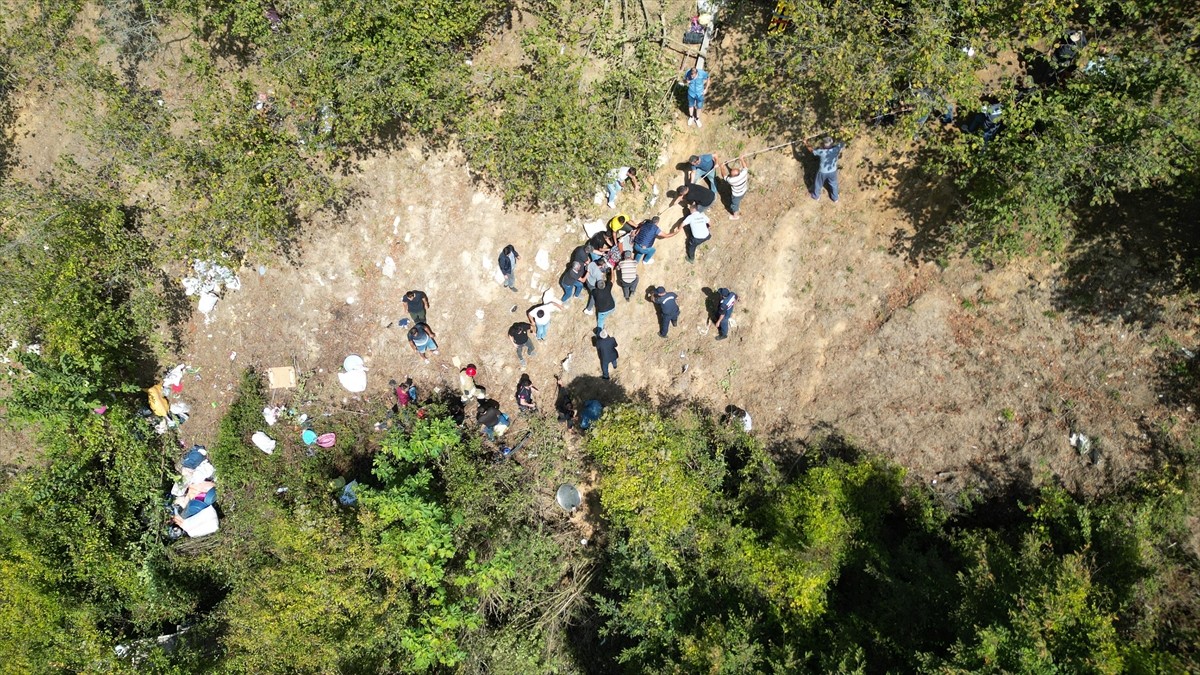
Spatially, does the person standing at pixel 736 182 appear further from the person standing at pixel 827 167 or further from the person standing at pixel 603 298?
the person standing at pixel 603 298

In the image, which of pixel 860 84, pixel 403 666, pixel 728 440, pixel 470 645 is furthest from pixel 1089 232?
pixel 403 666

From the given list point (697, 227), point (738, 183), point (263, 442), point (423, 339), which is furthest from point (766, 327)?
point (263, 442)

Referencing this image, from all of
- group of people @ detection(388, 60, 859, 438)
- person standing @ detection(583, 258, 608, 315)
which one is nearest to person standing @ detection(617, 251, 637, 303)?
group of people @ detection(388, 60, 859, 438)

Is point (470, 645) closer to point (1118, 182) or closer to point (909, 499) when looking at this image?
point (909, 499)

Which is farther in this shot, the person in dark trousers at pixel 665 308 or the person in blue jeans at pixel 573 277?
the person in blue jeans at pixel 573 277

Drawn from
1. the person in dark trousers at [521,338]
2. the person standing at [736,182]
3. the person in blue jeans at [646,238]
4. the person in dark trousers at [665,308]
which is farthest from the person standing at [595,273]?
the person standing at [736,182]

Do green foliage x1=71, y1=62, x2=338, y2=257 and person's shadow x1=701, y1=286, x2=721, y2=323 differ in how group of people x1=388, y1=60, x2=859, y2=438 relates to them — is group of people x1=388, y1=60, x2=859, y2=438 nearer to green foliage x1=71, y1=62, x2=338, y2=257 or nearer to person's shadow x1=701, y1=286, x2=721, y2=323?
person's shadow x1=701, y1=286, x2=721, y2=323
